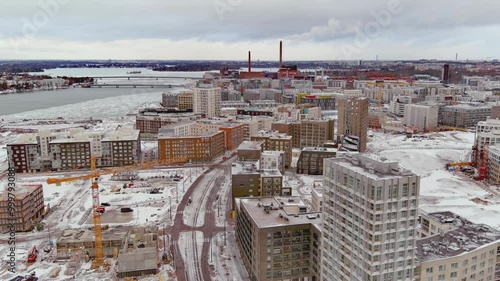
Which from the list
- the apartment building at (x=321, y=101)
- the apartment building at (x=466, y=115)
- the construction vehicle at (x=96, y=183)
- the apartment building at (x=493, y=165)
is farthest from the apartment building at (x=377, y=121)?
the construction vehicle at (x=96, y=183)

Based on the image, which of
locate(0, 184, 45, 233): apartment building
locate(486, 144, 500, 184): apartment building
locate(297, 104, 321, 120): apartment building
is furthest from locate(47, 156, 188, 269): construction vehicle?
locate(486, 144, 500, 184): apartment building

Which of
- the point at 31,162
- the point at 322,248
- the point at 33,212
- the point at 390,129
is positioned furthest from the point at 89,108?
the point at 322,248

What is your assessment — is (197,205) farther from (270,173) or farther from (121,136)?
(121,136)

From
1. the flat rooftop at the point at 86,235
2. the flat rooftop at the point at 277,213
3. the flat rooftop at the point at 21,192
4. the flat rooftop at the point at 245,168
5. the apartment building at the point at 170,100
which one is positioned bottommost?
the flat rooftop at the point at 86,235

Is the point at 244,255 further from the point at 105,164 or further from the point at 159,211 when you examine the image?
the point at 105,164

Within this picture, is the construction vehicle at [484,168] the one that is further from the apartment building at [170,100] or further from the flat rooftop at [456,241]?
the apartment building at [170,100]

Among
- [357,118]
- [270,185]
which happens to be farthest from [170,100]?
[270,185]

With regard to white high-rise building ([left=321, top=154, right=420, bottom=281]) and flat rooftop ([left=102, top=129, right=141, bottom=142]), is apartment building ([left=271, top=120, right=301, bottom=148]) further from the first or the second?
white high-rise building ([left=321, top=154, right=420, bottom=281])
